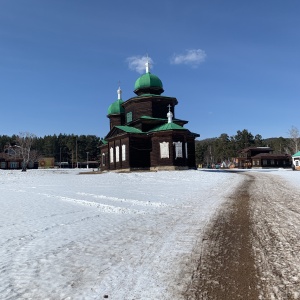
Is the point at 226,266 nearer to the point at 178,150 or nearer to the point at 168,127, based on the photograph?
the point at 178,150

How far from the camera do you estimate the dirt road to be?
3338 mm

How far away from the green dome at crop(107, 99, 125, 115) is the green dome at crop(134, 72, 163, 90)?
7.94m

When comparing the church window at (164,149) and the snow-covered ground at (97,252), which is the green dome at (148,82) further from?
the snow-covered ground at (97,252)

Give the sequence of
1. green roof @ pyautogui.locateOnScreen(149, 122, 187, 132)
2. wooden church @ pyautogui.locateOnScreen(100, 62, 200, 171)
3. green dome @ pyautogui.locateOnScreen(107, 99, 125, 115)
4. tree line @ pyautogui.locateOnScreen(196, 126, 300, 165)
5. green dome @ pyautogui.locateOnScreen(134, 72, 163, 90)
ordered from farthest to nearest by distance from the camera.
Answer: tree line @ pyautogui.locateOnScreen(196, 126, 300, 165), green dome @ pyautogui.locateOnScreen(107, 99, 125, 115), green dome @ pyautogui.locateOnScreen(134, 72, 163, 90), wooden church @ pyautogui.locateOnScreen(100, 62, 200, 171), green roof @ pyautogui.locateOnScreen(149, 122, 187, 132)

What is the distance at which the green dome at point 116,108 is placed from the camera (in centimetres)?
4809

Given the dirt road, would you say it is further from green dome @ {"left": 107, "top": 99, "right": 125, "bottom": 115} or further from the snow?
green dome @ {"left": 107, "top": 99, "right": 125, "bottom": 115}

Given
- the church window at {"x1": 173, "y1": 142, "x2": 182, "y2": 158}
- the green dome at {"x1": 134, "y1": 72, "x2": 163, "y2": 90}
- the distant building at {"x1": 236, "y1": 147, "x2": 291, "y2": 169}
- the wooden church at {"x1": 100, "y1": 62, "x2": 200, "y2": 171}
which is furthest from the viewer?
the distant building at {"x1": 236, "y1": 147, "x2": 291, "y2": 169}

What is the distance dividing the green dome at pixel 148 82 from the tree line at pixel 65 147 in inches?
2788

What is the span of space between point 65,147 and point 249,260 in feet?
406

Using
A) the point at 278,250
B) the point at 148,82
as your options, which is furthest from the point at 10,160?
the point at 278,250

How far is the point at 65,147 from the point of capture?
122312 millimetres

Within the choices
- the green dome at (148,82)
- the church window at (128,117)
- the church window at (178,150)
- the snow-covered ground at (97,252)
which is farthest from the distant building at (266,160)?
the snow-covered ground at (97,252)

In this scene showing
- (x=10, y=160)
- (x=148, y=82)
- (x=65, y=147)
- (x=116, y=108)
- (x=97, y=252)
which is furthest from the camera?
(x=65, y=147)

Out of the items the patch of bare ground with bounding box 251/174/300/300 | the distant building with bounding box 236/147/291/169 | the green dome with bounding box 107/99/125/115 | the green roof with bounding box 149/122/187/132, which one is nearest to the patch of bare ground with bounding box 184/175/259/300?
the patch of bare ground with bounding box 251/174/300/300
